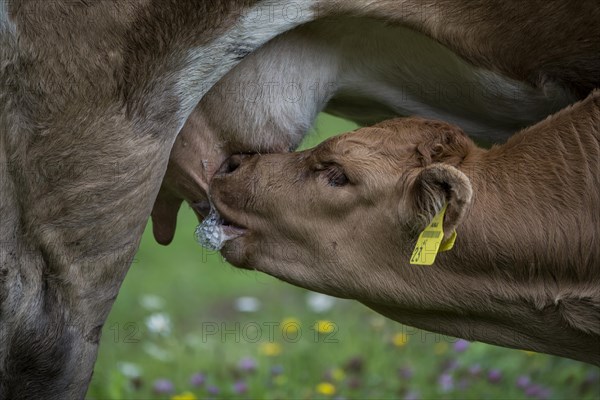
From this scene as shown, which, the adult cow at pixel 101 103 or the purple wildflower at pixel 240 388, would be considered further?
the purple wildflower at pixel 240 388

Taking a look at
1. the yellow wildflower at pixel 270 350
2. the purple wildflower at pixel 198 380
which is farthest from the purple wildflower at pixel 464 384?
the purple wildflower at pixel 198 380

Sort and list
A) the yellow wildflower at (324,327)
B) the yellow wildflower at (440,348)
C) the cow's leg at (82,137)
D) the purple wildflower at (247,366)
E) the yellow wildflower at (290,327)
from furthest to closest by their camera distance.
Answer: the yellow wildflower at (290,327), the yellow wildflower at (440,348), the purple wildflower at (247,366), the yellow wildflower at (324,327), the cow's leg at (82,137)

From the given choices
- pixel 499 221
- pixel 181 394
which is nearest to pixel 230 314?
pixel 181 394

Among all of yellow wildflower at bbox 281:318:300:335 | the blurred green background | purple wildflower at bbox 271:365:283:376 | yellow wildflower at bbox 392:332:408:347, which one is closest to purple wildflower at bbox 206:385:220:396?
the blurred green background

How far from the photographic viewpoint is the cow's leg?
3432 millimetres

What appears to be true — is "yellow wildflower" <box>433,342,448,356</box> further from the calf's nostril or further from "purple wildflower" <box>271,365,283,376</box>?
the calf's nostril

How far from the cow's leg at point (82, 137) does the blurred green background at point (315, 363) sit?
873 millimetres

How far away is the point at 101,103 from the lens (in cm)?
347

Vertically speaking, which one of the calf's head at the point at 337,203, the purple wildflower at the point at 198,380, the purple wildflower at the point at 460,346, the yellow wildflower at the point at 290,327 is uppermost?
the calf's head at the point at 337,203

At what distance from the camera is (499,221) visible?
12.4 feet

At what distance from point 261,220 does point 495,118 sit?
0.99 m

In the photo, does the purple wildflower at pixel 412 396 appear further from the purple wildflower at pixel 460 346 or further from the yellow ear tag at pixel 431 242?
the yellow ear tag at pixel 431 242

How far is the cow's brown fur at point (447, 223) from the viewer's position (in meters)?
3.65

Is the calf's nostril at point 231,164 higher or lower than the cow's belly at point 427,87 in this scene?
lower
